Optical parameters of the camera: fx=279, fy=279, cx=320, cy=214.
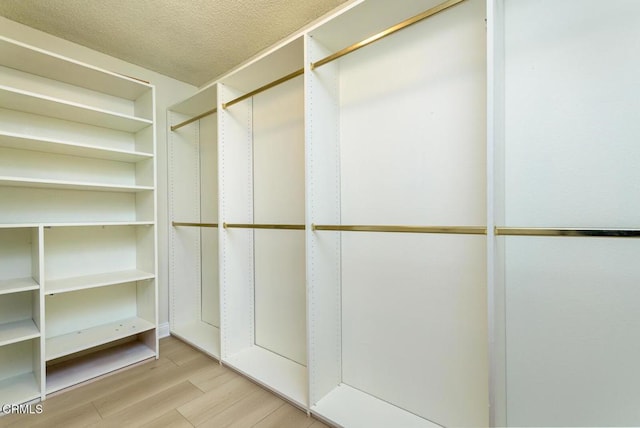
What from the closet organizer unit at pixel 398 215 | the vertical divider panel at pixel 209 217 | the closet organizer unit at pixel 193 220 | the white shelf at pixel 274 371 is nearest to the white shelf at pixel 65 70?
the closet organizer unit at pixel 193 220

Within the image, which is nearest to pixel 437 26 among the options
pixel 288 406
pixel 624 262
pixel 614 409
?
pixel 624 262

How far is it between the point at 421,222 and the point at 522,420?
93cm

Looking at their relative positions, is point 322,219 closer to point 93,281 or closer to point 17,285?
point 93,281

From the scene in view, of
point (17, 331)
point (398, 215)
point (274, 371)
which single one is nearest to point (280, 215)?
point (398, 215)

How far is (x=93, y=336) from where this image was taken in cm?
206

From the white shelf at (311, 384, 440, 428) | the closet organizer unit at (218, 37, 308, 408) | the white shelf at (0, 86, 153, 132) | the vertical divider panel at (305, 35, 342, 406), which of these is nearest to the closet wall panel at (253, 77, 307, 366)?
the closet organizer unit at (218, 37, 308, 408)

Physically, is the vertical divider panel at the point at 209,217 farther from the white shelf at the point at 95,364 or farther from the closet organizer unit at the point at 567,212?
the closet organizer unit at the point at 567,212

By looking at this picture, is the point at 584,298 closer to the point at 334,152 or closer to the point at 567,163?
the point at 567,163

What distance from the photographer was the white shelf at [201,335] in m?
2.28

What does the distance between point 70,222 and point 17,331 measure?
0.73 m

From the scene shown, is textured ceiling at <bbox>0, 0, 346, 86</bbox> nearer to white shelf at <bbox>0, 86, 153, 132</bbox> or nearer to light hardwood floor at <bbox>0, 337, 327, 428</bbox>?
white shelf at <bbox>0, 86, 153, 132</bbox>

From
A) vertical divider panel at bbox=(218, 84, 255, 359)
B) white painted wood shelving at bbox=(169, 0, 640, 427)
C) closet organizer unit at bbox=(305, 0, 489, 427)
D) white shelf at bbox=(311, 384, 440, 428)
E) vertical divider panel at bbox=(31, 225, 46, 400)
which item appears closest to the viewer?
white painted wood shelving at bbox=(169, 0, 640, 427)

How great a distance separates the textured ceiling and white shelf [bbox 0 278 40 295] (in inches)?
68.7

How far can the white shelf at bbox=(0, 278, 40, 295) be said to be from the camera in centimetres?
159
